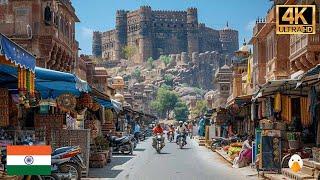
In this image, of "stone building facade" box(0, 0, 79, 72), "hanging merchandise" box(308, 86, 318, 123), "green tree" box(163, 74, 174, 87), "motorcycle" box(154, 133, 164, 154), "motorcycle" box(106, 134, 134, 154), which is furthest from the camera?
"green tree" box(163, 74, 174, 87)

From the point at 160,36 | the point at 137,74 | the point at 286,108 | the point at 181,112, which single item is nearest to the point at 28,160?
the point at 286,108

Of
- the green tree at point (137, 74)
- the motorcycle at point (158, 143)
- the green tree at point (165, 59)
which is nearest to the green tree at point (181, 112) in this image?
the green tree at point (165, 59)

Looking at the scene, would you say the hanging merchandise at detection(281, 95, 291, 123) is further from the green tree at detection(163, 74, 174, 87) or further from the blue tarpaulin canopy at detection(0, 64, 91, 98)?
the green tree at detection(163, 74, 174, 87)

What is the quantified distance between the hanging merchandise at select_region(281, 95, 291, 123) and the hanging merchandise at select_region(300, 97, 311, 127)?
0.40 metres

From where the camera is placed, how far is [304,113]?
15562 mm

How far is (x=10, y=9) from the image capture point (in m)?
29.3

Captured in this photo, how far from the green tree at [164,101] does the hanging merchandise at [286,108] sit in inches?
4291

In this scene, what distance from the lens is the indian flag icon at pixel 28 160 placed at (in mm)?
6531

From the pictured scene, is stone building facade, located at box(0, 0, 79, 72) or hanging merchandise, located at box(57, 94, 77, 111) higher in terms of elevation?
stone building facade, located at box(0, 0, 79, 72)

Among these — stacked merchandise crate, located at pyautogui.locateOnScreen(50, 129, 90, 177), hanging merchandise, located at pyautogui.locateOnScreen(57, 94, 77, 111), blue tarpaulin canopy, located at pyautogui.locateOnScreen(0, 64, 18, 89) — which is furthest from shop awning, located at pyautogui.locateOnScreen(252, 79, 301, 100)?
blue tarpaulin canopy, located at pyautogui.locateOnScreen(0, 64, 18, 89)

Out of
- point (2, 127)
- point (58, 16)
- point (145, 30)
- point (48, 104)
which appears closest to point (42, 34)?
point (58, 16)

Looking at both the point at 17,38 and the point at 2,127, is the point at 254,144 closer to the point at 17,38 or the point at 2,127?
the point at 2,127

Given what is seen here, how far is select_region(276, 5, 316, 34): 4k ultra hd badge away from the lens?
10047 millimetres

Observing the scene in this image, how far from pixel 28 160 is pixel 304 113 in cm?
1059
